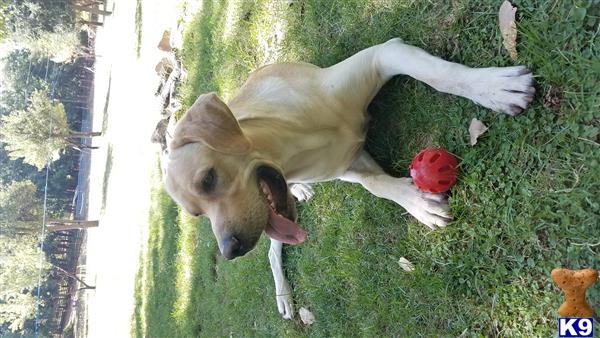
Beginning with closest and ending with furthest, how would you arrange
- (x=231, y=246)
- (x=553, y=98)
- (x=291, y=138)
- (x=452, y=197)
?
(x=553, y=98) → (x=231, y=246) → (x=452, y=197) → (x=291, y=138)

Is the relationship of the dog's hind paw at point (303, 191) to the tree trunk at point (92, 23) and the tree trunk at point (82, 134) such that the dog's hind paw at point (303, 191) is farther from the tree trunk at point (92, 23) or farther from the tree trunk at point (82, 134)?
the tree trunk at point (92, 23)

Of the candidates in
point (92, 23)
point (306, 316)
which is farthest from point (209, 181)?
point (92, 23)

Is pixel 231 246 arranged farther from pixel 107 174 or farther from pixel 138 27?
pixel 107 174

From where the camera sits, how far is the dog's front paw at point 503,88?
2.71 metres

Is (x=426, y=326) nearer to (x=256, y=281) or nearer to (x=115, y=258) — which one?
(x=256, y=281)

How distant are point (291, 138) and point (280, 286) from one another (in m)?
2.29

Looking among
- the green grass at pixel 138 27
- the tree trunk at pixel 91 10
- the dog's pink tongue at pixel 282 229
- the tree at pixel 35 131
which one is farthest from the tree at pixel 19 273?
the dog's pink tongue at pixel 282 229

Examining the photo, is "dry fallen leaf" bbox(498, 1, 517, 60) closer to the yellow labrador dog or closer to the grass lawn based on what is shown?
the grass lawn

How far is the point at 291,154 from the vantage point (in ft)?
11.2

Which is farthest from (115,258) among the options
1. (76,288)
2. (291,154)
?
(291,154)

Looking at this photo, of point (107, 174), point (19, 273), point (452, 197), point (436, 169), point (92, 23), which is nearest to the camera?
point (436, 169)

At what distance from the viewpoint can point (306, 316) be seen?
492cm

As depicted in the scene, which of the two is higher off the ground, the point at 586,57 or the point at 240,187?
the point at 586,57

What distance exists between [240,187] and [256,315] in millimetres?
3185
